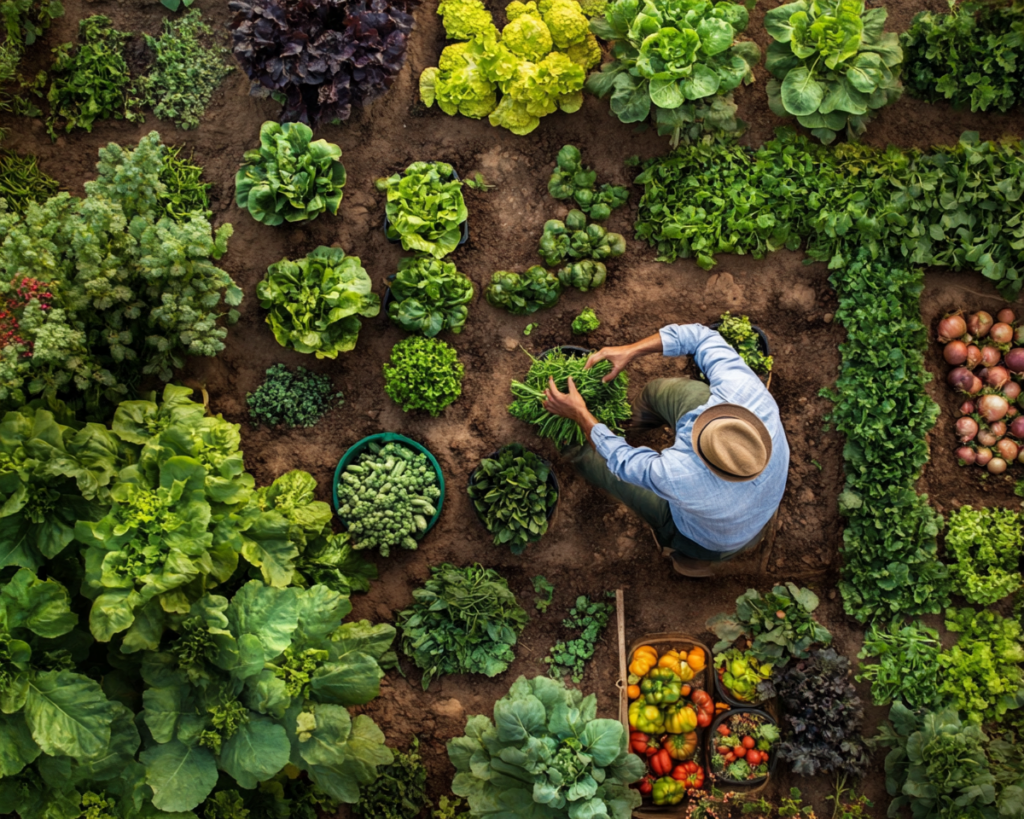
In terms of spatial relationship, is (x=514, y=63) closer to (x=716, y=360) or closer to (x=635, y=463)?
(x=716, y=360)

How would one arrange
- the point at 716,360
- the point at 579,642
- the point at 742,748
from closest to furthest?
the point at 716,360 < the point at 742,748 < the point at 579,642

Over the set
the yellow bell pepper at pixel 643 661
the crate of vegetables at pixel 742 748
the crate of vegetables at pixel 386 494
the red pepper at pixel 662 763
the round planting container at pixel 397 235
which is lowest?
the red pepper at pixel 662 763

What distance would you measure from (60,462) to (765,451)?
13.6ft

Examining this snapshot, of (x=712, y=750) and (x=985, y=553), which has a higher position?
(x=985, y=553)

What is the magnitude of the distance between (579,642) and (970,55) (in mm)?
5521

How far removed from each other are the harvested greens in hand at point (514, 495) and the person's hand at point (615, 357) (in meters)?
0.93

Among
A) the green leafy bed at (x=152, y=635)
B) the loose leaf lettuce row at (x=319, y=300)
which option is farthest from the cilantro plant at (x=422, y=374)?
the green leafy bed at (x=152, y=635)

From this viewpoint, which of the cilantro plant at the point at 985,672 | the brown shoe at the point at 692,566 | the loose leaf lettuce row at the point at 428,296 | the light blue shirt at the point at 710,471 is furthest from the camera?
the brown shoe at the point at 692,566

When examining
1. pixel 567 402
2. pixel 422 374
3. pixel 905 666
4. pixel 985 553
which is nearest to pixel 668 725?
pixel 905 666

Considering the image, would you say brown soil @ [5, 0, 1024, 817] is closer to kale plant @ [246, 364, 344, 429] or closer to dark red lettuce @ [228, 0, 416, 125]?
kale plant @ [246, 364, 344, 429]

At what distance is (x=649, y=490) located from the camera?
527 centimetres

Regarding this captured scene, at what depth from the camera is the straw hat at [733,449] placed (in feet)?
14.0

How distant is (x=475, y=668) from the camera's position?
5.78 metres

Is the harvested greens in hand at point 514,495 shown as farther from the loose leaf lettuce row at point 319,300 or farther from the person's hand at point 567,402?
the loose leaf lettuce row at point 319,300
